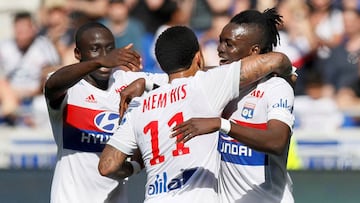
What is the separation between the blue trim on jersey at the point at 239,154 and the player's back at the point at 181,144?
351 millimetres

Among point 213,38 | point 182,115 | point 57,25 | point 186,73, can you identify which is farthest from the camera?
point 57,25

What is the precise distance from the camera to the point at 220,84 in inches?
191

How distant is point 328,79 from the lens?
11.3m

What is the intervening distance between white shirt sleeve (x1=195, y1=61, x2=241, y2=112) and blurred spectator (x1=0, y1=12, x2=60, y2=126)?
23.4 feet

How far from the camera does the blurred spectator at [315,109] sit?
10.9 meters

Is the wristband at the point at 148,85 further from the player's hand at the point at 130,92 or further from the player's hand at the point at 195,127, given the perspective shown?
the player's hand at the point at 195,127

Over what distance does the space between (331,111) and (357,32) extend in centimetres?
112

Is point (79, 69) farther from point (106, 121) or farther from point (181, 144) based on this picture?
point (181, 144)

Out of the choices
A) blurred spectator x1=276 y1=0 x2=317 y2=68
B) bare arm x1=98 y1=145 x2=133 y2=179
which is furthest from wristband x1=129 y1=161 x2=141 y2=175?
blurred spectator x1=276 y1=0 x2=317 y2=68

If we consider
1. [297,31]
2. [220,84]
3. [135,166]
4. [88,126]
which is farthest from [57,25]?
[220,84]

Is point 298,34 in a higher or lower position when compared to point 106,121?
higher

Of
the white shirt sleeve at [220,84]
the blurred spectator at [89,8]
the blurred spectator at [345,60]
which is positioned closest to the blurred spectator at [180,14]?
the blurred spectator at [89,8]

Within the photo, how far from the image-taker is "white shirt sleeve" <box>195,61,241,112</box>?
485cm

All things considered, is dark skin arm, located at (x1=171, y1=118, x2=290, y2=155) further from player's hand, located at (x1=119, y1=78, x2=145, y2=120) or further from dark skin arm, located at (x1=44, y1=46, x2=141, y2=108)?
player's hand, located at (x1=119, y1=78, x2=145, y2=120)
